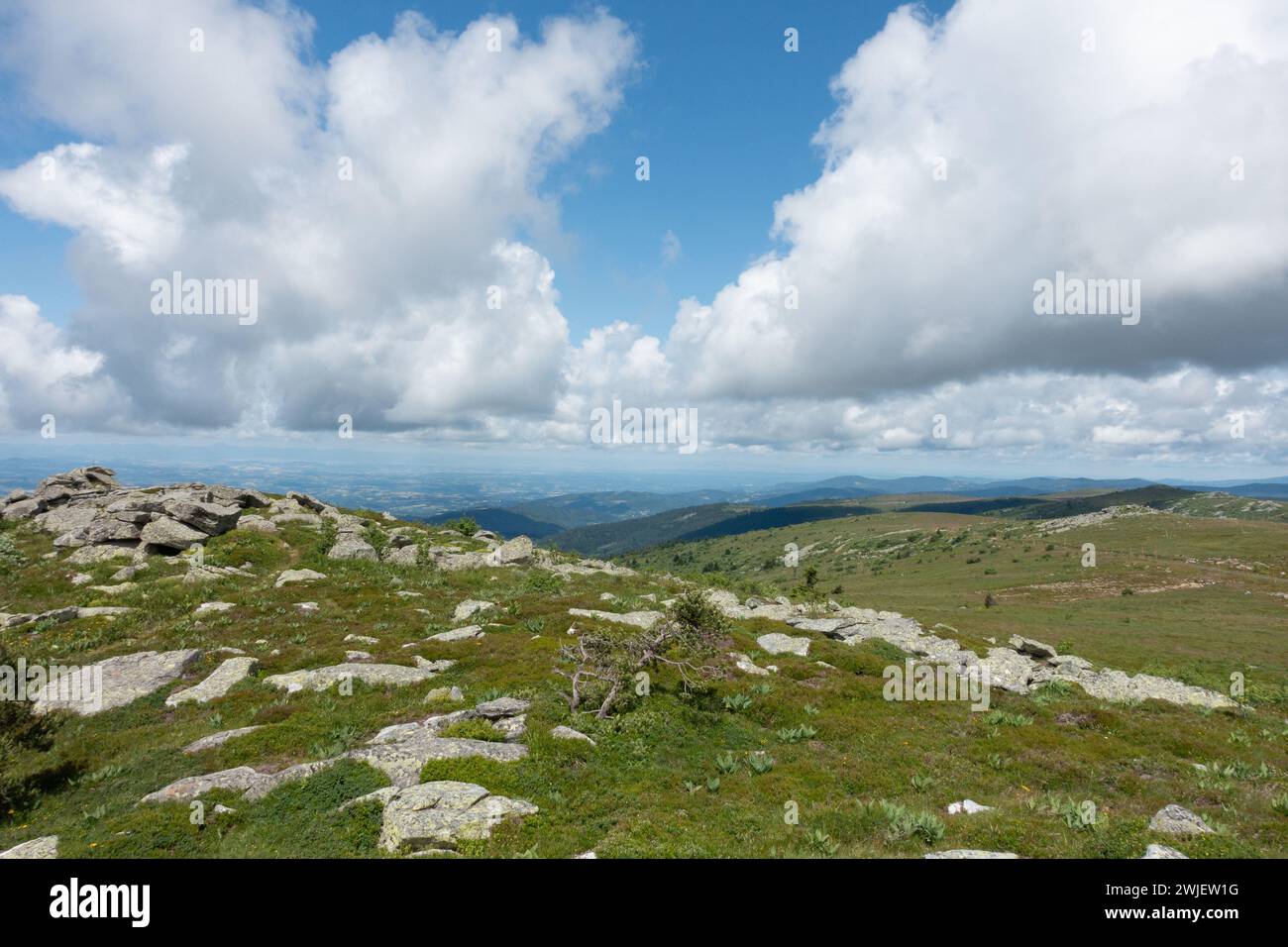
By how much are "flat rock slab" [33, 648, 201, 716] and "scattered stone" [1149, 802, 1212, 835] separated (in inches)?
1257

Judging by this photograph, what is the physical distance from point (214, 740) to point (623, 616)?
64.9 feet

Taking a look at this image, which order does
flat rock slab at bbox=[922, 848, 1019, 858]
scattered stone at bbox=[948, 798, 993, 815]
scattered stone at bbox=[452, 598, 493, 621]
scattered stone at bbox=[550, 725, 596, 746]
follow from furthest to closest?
scattered stone at bbox=[452, 598, 493, 621] → scattered stone at bbox=[550, 725, 596, 746] → scattered stone at bbox=[948, 798, 993, 815] → flat rock slab at bbox=[922, 848, 1019, 858]

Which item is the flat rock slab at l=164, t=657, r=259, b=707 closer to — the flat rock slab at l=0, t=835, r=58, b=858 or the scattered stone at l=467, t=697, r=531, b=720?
the flat rock slab at l=0, t=835, r=58, b=858

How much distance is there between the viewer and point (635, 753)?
15.6 m

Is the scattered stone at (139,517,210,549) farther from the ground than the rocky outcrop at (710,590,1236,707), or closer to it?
farther from the ground

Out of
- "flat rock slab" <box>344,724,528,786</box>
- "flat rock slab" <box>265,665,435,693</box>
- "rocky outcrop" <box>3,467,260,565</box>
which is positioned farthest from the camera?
"rocky outcrop" <box>3,467,260,565</box>

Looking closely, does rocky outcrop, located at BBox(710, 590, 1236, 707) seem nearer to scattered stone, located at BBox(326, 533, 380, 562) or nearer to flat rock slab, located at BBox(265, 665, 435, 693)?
flat rock slab, located at BBox(265, 665, 435, 693)

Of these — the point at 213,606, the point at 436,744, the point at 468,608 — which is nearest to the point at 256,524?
the point at 213,606

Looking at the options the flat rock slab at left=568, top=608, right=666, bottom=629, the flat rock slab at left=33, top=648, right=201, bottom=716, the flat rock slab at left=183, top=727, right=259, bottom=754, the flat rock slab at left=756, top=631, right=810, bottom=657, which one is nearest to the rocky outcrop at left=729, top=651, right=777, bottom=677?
the flat rock slab at left=756, top=631, right=810, bottom=657

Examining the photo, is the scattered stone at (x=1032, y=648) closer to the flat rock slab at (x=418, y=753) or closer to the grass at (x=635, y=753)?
the grass at (x=635, y=753)

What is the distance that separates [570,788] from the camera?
13250 mm

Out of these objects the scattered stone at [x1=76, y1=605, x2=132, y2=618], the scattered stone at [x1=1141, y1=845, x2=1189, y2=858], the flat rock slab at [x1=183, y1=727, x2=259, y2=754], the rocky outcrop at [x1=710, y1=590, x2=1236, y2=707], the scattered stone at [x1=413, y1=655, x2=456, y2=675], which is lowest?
the rocky outcrop at [x1=710, y1=590, x2=1236, y2=707]

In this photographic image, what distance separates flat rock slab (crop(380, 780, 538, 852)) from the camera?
10273 millimetres

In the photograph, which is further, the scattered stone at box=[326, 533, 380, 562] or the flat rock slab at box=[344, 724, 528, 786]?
the scattered stone at box=[326, 533, 380, 562]
